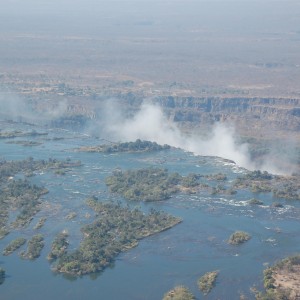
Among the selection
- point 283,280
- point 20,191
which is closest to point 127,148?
point 20,191

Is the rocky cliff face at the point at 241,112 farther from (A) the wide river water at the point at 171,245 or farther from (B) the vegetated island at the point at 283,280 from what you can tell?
(B) the vegetated island at the point at 283,280

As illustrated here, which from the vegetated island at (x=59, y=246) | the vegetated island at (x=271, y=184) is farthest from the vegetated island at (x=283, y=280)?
the vegetated island at (x=271, y=184)

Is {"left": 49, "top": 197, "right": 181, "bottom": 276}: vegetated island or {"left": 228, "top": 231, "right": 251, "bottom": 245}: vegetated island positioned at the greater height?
{"left": 228, "top": 231, "right": 251, "bottom": 245}: vegetated island

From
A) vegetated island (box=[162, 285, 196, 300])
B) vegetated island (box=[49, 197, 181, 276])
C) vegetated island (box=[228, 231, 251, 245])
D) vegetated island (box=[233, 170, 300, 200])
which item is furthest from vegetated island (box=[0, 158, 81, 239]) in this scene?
vegetated island (box=[233, 170, 300, 200])

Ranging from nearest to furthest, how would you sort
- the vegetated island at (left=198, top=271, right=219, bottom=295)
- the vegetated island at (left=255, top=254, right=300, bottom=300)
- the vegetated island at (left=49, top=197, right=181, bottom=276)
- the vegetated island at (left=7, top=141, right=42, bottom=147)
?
the vegetated island at (left=255, top=254, right=300, bottom=300) → the vegetated island at (left=198, top=271, right=219, bottom=295) → the vegetated island at (left=49, top=197, right=181, bottom=276) → the vegetated island at (left=7, top=141, right=42, bottom=147)

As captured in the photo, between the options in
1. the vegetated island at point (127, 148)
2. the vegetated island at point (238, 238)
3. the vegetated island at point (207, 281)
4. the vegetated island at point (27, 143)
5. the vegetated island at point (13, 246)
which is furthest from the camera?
the vegetated island at point (27, 143)

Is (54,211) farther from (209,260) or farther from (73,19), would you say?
(73,19)

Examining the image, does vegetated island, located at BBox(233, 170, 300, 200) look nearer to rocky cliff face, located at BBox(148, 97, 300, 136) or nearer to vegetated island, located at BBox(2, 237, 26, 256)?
vegetated island, located at BBox(2, 237, 26, 256)
